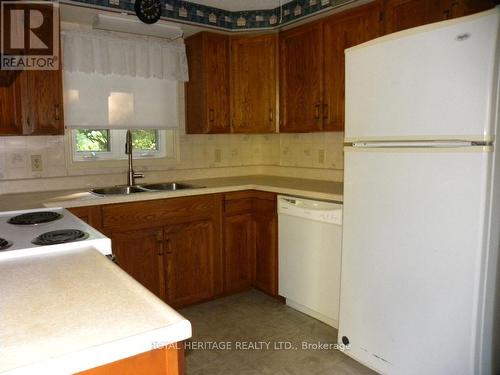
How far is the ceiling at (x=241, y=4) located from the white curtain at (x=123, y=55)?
442 millimetres

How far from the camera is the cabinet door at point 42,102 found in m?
2.34

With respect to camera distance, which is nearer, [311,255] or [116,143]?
[311,255]

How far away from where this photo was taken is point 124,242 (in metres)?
2.49

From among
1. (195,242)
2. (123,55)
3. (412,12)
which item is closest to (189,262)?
(195,242)

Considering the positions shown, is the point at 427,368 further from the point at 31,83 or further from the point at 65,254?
the point at 31,83

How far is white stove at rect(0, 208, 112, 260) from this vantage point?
1.27m

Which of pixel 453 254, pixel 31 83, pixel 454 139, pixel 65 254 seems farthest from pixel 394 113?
pixel 31 83

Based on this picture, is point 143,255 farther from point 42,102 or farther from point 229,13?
point 229,13

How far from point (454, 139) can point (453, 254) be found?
1.53ft

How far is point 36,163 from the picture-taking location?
105 inches

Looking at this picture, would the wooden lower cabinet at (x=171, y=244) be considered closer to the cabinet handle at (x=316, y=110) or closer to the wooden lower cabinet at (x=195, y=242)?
the wooden lower cabinet at (x=195, y=242)

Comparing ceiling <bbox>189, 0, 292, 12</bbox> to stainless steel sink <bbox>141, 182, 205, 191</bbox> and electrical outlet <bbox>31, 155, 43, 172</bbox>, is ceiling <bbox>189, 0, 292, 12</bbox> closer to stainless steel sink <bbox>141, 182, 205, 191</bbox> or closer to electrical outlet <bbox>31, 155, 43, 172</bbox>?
stainless steel sink <bbox>141, 182, 205, 191</bbox>

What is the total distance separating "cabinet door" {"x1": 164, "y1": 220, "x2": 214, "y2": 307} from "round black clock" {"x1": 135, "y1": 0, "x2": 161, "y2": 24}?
1.38 m

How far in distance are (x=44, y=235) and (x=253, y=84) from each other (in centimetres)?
222
